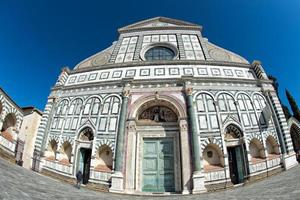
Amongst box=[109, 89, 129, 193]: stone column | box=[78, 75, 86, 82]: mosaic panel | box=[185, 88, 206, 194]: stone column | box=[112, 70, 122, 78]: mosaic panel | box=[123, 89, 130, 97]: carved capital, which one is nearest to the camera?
box=[185, 88, 206, 194]: stone column

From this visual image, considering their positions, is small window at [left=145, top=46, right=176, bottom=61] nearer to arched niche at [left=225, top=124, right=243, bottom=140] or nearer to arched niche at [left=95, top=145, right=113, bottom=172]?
arched niche at [left=225, top=124, right=243, bottom=140]

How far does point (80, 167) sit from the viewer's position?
13758 mm

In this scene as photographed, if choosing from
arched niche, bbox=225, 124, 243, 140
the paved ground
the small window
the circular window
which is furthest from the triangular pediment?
the paved ground

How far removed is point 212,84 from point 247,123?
3477 mm

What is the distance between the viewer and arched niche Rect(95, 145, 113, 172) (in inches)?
536

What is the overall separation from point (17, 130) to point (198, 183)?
1243cm

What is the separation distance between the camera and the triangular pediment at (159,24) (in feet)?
67.0

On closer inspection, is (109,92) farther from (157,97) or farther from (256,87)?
(256,87)

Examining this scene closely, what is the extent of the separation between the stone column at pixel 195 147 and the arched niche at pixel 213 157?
1030 mm

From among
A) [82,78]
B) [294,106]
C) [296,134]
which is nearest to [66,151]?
[82,78]

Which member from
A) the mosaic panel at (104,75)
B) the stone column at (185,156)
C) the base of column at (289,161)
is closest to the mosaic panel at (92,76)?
the mosaic panel at (104,75)

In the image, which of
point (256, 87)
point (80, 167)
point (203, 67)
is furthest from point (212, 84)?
point (80, 167)

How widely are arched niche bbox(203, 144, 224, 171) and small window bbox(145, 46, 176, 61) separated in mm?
8047

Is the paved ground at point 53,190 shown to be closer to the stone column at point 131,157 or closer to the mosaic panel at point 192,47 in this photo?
the stone column at point 131,157
